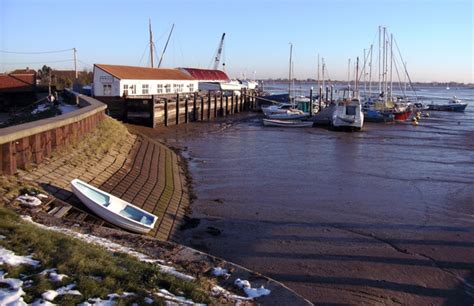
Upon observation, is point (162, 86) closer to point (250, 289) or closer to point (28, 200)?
point (28, 200)

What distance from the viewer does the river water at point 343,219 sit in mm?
9273

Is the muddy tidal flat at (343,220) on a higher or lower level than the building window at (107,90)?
lower

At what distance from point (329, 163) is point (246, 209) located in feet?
36.2

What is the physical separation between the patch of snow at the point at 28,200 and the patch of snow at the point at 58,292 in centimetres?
405

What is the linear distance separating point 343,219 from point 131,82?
103 feet

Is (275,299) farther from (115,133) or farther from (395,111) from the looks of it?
(395,111)

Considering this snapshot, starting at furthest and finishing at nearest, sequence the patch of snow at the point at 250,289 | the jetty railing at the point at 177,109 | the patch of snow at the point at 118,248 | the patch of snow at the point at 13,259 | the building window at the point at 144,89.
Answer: the building window at the point at 144,89
the jetty railing at the point at 177,109
the patch of snow at the point at 118,248
the patch of snow at the point at 250,289
the patch of snow at the point at 13,259

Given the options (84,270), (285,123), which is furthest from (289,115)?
(84,270)

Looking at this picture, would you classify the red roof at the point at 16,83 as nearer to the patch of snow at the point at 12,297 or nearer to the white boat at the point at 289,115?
the white boat at the point at 289,115

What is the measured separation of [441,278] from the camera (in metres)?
9.58

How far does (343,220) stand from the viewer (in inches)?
535

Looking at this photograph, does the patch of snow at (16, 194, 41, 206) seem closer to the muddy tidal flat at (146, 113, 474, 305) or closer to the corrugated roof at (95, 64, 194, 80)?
the muddy tidal flat at (146, 113, 474, 305)

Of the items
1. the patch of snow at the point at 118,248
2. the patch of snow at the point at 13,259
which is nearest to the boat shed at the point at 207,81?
the patch of snow at the point at 118,248

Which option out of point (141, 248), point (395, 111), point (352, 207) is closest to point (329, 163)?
point (352, 207)
